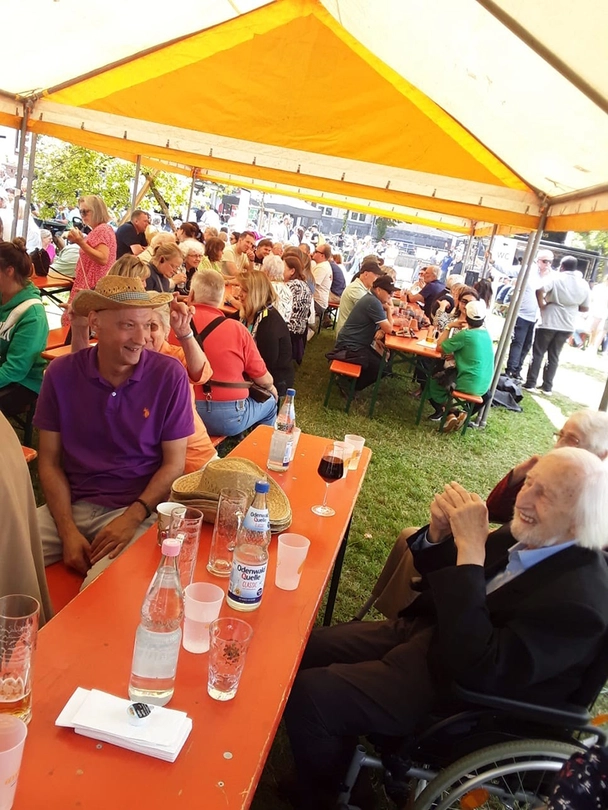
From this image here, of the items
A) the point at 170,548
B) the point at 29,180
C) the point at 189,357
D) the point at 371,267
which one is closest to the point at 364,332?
the point at 371,267

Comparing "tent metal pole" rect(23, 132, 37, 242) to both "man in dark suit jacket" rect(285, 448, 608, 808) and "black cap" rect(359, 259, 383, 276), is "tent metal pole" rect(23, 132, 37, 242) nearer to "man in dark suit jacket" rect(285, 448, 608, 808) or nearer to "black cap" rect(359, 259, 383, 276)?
"black cap" rect(359, 259, 383, 276)

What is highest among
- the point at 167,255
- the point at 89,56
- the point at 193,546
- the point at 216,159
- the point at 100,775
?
the point at 89,56

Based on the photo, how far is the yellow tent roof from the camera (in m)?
4.86

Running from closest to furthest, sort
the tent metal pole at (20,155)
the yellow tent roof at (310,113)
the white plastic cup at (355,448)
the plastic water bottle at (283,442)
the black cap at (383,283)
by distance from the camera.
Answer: the plastic water bottle at (283,442)
the white plastic cup at (355,448)
the yellow tent roof at (310,113)
the tent metal pole at (20,155)
the black cap at (383,283)

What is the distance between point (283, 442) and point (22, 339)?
1.92 meters

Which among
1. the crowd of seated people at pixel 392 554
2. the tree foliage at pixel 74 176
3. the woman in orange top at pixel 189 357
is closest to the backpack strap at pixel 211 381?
the crowd of seated people at pixel 392 554

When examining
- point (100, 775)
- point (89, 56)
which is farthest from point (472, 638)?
point (89, 56)

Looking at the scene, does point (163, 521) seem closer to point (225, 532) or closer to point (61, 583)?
point (225, 532)

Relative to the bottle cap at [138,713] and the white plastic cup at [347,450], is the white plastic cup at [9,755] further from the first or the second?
the white plastic cup at [347,450]

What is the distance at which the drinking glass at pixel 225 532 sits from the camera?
1.73 metres

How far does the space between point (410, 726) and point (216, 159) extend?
520cm

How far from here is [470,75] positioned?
4117 mm

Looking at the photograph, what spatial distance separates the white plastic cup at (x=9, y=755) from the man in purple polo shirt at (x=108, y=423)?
1367 mm

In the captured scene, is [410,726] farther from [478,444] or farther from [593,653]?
[478,444]
